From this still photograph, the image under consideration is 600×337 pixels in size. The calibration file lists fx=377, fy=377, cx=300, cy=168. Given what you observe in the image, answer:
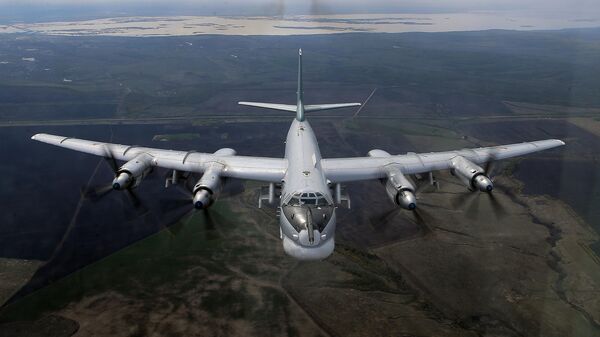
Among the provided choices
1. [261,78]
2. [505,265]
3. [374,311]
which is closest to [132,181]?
[374,311]

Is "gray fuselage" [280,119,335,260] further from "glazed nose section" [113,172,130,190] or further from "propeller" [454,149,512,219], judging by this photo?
"glazed nose section" [113,172,130,190]

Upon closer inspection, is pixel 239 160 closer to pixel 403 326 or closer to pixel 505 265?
pixel 403 326

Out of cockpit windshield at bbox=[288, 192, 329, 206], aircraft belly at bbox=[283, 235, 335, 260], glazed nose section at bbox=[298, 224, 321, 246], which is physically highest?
cockpit windshield at bbox=[288, 192, 329, 206]

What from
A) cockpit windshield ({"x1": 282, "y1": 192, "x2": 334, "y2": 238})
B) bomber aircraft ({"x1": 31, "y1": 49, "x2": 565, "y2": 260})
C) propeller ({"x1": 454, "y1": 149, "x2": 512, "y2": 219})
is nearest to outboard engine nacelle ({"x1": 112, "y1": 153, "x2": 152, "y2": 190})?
bomber aircraft ({"x1": 31, "y1": 49, "x2": 565, "y2": 260})

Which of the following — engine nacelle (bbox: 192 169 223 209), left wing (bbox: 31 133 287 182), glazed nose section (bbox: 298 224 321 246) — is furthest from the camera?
Result: left wing (bbox: 31 133 287 182)

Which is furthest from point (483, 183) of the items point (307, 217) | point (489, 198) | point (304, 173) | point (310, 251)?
point (310, 251)

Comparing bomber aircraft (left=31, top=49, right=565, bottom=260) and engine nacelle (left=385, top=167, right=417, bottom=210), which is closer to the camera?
bomber aircraft (left=31, top=49, right=565, bottom=260)

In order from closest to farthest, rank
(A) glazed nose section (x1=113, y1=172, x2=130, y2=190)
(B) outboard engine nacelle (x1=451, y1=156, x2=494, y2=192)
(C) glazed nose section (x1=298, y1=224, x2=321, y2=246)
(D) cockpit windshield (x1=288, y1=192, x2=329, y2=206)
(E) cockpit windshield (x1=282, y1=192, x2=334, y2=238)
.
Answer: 1. (C) glazed nose section (x1=298, y1=224, x2=321, y2=246)
2. (E) cockpit windshield (x1=282, y1=192, x2=334, y2=238)
3. (D) cockpit windshield (x1=288, y1=192, x2=329, y2=206)
4. (A) glazed nose section (x1=113, y1=172, x2=130, y2=190)
5. (B) outboard engine nacelle (x1=451, y1=156, x2=494, y2=192)
